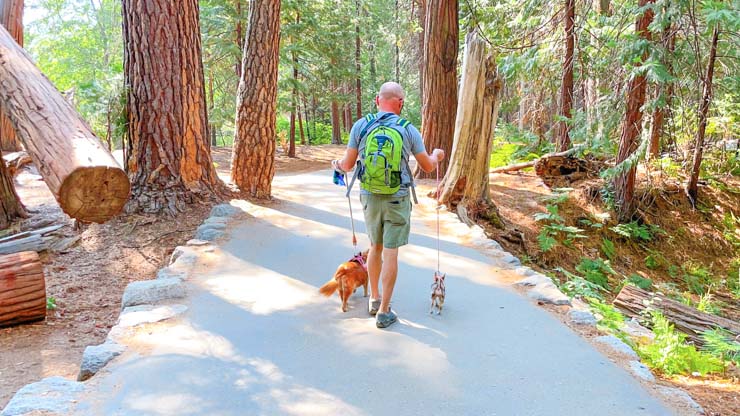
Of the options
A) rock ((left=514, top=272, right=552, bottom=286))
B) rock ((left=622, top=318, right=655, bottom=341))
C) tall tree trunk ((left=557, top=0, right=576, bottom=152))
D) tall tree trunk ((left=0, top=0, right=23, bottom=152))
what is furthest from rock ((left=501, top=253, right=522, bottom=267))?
tall tree trunk ((left=0, top=0, right=23, bottom=152))

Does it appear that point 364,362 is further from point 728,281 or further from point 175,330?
point 728,281

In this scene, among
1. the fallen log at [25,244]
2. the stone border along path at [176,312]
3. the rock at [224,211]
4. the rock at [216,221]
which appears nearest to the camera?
the stone border along path at [176,312]

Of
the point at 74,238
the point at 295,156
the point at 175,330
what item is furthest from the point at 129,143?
the point at 295,156

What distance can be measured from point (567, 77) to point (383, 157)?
10575 millimetres

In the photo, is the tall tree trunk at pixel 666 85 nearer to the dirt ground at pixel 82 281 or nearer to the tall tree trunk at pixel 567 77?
the tall tree trunk at pixel 567 77

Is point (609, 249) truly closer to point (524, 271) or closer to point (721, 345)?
point (524, 271)

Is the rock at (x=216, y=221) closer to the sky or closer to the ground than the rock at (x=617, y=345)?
closer to the sky

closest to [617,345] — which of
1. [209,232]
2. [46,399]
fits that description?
[46,399]

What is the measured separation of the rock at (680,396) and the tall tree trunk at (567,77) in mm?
9239

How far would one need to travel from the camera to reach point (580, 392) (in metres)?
3.61

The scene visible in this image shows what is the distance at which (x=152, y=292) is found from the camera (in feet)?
17.1

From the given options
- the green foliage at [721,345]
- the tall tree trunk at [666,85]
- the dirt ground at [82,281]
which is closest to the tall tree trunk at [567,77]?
the tall tree trunk at [666,85]

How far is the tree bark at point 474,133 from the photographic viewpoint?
32.2 ft

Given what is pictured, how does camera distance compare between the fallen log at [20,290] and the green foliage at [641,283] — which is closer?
the fallen log at [20,290]
